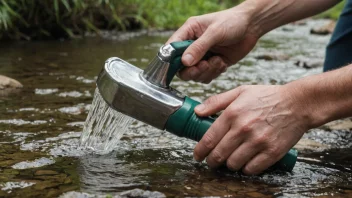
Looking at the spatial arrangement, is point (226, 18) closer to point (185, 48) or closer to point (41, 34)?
point (185, 48)

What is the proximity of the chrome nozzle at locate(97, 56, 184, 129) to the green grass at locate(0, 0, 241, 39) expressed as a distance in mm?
3141

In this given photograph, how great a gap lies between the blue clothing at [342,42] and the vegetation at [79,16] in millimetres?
2864

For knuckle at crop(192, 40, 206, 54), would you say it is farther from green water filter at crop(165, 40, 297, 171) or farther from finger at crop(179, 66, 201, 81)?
green water filter at crop(165, 40, 297, 171)

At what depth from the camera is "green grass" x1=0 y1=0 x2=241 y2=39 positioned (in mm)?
5633

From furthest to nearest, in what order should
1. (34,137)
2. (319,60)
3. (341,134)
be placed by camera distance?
(319,60)
(341,134)
(34,137)

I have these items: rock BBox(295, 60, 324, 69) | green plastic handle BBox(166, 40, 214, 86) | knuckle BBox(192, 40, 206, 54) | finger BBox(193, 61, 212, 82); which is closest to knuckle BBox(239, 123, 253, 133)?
green plastic handle BBox(166, 40, 214, 86)

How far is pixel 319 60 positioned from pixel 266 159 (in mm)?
3278

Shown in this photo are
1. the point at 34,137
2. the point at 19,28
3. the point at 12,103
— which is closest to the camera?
the point at 34,137

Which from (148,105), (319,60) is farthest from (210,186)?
(319,60)

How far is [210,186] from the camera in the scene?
168 centimetres

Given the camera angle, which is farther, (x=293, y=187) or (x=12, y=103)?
(x=12, y=103)

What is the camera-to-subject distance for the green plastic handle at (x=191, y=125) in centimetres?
182

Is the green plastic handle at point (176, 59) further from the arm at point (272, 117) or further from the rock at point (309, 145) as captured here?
the rock at point (309, 145)

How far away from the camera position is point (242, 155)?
1.76 metres
